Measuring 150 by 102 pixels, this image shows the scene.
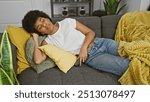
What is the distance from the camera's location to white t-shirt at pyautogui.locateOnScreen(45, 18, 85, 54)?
5.75 feet

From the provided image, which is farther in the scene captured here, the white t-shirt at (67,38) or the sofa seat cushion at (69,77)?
the white t-shirt at (67,38)

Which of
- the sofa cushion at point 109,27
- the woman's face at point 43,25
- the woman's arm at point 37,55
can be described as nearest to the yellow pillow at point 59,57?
the woman's arm at point 37,55

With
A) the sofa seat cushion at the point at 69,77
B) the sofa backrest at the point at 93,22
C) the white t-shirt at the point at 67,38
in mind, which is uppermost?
the sofa backrest at the point at 93,22

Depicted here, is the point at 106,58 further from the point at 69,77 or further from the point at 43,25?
the point at 43,25

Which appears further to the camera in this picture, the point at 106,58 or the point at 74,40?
the point at 74,40

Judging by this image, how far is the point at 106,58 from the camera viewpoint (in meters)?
1.67

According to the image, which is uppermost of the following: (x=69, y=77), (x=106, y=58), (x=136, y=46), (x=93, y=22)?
(x=93, y=22)

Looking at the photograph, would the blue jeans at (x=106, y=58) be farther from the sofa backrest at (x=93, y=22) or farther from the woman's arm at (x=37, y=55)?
the woman's arm at (x=37, y=55)

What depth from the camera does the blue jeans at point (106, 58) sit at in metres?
1.57

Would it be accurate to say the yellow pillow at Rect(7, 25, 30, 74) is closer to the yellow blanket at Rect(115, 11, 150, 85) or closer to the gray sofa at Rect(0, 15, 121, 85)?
the gray sofa at Rect(0, 15, 121, 85)

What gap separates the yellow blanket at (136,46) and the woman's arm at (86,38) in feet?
0.86

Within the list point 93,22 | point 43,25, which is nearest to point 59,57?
point 43,25

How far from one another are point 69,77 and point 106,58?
339 mm

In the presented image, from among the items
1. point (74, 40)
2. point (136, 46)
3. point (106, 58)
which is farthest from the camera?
point (74, 40)
